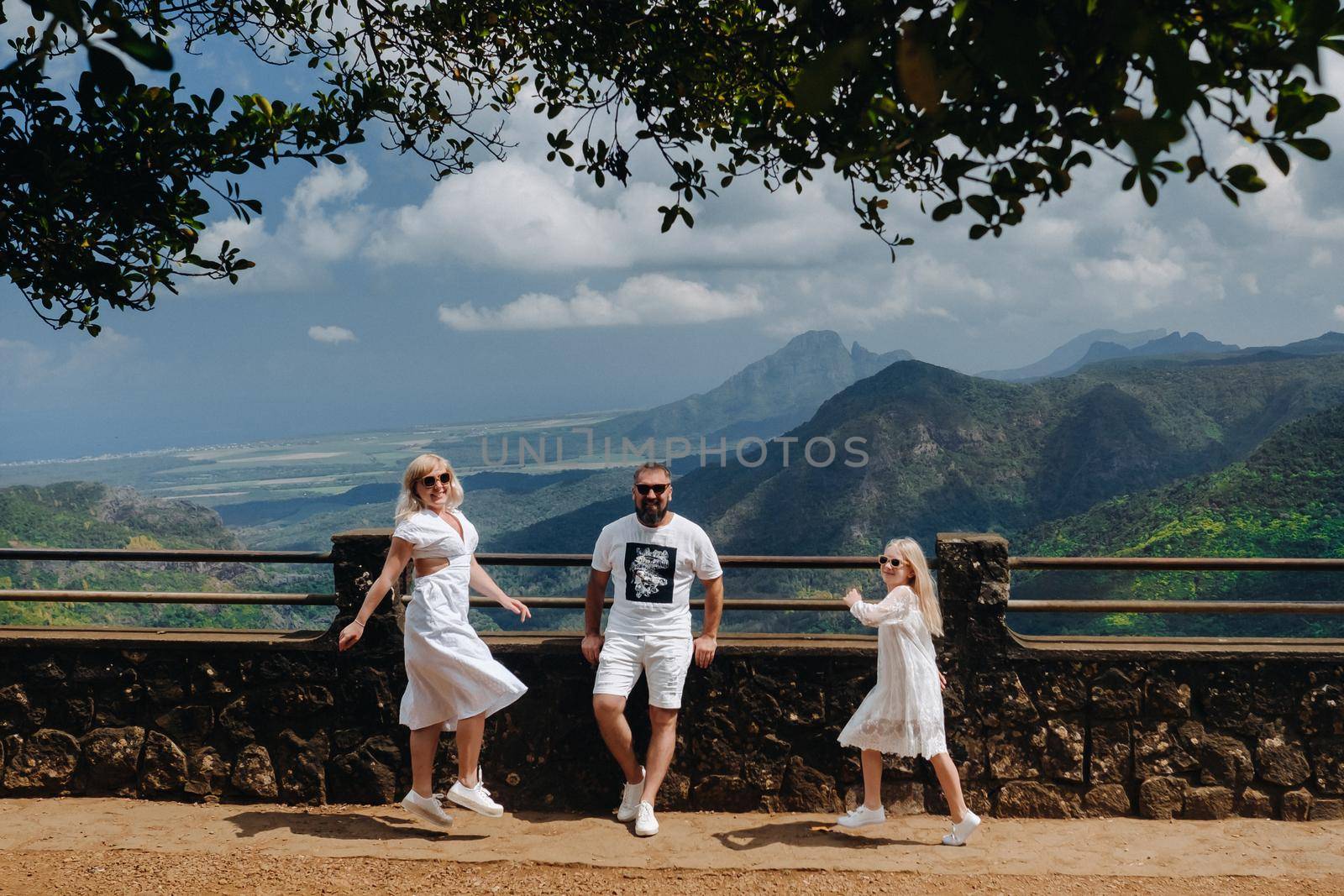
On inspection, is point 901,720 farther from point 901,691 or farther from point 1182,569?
point 1182,569

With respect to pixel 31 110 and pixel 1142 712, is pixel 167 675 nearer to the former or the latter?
pixel 31 110

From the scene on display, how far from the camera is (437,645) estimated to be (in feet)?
16.6

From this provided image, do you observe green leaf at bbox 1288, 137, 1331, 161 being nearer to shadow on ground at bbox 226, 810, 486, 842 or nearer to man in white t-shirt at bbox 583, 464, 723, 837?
man in white t-shirt at bbox 583, 464, 723, 837

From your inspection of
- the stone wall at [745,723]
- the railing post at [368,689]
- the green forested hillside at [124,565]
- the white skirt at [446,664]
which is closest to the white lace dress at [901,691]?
the stone wall at [745,723]

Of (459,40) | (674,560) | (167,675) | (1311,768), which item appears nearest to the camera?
(674,560)

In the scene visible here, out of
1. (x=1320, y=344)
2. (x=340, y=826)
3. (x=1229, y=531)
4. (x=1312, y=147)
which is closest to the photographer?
(x=1312, y=147)

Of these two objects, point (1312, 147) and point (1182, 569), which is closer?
point (1312, 147)

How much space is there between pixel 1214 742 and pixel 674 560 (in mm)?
3065

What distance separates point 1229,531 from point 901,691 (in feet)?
207

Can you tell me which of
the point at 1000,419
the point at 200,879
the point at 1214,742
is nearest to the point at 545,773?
the point at 200,879

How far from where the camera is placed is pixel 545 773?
5828 mm

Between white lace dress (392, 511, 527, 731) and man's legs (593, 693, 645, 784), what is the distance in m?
0.40

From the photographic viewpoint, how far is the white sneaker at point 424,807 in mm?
5172

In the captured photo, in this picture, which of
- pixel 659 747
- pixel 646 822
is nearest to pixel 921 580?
pixel 659 747
